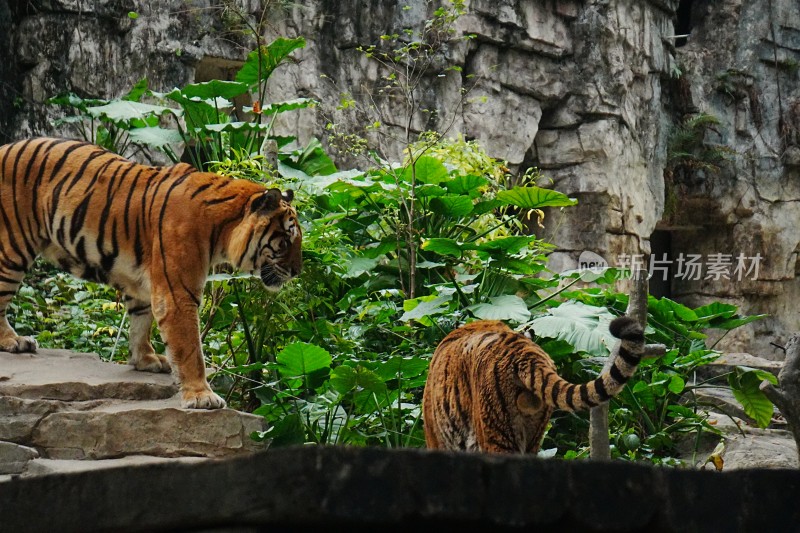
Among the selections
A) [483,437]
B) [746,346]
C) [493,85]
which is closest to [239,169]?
[483,437]

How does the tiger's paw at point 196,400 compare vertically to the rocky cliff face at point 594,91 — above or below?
below

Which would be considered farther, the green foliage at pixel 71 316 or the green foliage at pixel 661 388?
the green foliage at pixel 71 316

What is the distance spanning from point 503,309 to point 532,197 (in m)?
1.29

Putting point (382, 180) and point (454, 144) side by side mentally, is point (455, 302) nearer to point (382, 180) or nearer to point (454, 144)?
point (382, 180)

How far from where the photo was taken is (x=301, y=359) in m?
5.22

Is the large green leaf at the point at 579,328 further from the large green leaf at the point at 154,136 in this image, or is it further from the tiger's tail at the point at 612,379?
the large green leaf at the point at 154,136

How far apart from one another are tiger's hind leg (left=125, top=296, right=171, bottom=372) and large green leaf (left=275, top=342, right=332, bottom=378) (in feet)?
2.33

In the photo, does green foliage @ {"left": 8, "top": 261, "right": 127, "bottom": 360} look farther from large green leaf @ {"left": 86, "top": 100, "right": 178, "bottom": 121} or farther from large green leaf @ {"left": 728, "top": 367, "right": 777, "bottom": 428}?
large green leaf @ {"left": 728, "top": 367, "right": 777, "bottom": 428}

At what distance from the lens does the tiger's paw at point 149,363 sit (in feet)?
17.8

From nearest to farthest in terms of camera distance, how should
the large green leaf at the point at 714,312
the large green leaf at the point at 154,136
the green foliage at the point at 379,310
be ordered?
the green foliage at the point at 379,310
the large green leaf at the point at 714,312
the large green leaf at the point at 154,136

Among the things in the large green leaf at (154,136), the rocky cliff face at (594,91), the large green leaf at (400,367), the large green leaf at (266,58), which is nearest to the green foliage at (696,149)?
the rocky cliff face at (594,91)

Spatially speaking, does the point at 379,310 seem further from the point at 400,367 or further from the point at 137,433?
the point at 137,433

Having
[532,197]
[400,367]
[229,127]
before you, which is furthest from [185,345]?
[229,127]

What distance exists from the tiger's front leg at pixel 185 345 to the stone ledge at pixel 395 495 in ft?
11.9
